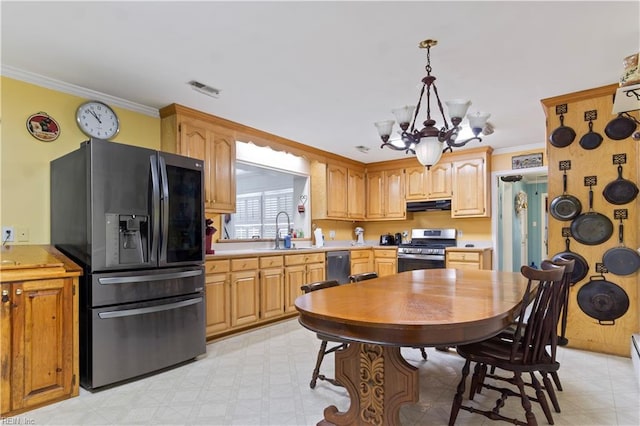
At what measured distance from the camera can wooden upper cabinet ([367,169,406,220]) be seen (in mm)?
6039

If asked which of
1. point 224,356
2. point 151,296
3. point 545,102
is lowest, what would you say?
point 224,356

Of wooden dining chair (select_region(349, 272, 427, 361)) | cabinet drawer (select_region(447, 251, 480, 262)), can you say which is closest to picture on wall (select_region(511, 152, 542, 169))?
cabinet drawer (select_region(447, 251, 480, 262))

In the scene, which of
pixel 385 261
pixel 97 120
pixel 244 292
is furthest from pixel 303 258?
pixel 97 120

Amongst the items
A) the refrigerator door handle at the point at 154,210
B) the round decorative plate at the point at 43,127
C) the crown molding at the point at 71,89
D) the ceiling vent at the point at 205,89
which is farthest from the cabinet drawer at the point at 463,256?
the round decorative plate at the point at 43,127

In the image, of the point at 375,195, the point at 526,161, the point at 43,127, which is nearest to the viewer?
the point at 43,127

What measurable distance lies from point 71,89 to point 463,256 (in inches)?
193

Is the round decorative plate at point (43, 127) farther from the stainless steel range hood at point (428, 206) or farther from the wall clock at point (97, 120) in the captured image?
the stainless steel range hood at point (428, 206)

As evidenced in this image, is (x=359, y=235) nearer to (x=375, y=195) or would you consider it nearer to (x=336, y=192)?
(x=375, y=195)

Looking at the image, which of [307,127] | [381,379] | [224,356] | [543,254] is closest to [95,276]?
[224,356]

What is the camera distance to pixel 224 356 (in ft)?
10.4

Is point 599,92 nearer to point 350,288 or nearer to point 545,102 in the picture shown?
point 545,102

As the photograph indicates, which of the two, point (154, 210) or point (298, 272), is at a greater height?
point (154, 210)

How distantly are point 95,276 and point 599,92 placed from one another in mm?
4362

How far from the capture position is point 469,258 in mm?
4984
